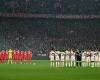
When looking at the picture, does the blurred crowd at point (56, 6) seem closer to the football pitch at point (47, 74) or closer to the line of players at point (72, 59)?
the line of players at point (72, 59)

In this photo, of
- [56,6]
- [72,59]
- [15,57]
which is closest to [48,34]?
[56,6]

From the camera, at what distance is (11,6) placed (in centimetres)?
4688

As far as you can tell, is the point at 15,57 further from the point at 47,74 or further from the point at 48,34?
the point at 48,34

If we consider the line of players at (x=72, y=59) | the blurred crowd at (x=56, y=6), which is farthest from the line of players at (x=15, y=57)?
the blurred crowd at (x=56, y=6)

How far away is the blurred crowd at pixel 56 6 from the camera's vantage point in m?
47.0

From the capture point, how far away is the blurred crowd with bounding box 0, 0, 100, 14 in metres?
47.0

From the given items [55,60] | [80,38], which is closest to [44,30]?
[80,38]

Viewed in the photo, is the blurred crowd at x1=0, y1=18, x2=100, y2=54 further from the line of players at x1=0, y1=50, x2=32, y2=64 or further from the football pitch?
the football pitch

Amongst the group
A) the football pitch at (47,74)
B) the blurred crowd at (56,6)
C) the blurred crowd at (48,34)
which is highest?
the blurred crowd at (56,6)

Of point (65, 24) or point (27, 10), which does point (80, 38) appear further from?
point (27, 10)

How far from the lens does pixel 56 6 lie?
47.2m

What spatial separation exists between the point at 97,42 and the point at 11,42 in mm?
9716

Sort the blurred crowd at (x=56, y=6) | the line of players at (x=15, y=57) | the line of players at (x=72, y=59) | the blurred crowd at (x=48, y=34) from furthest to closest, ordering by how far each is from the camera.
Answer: the blurred crowd at (x=56, y=6), the blurred crowd at (x=48, y=34), the line of players at (x=15, y=57), the line of players at (x=72, y=59)

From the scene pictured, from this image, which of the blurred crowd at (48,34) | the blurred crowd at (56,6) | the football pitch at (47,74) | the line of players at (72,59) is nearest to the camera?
the football pitch at (47,74)
